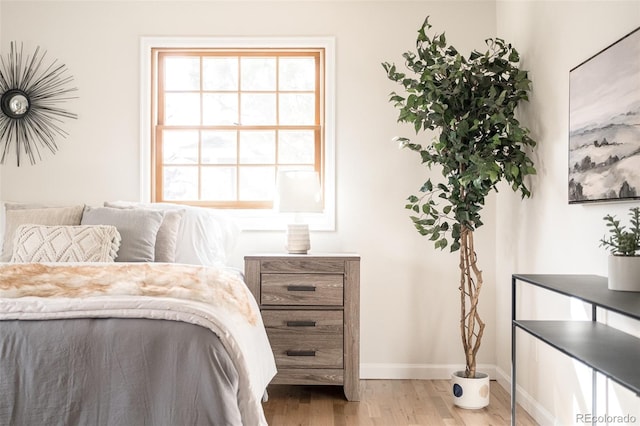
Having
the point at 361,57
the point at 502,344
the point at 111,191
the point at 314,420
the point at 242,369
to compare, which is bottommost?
the point at 314,420

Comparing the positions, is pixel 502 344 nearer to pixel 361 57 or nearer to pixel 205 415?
pixel 361 57

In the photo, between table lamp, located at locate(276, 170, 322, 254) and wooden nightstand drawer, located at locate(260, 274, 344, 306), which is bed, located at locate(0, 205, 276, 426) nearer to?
wooden nightstand drawer, located at locate(260, 274, 344, 306)

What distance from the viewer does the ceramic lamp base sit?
3.94 meters

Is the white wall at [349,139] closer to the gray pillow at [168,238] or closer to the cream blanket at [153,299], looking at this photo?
the gray pillow at [168,238]

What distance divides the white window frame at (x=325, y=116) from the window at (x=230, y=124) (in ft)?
0.28

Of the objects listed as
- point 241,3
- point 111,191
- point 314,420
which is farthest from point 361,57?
point 314,420

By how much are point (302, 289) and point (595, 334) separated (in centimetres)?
179

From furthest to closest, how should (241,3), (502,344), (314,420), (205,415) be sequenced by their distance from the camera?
(241,3)
(502,344)
(314,420)
(205,415)

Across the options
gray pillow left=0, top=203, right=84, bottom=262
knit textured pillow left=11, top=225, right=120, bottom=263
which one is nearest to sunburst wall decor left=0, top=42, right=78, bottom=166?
gray pillow left=0, top=203, right=84, bottom=262

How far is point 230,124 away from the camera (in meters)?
4.49

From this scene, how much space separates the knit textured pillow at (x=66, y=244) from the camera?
3336 mm

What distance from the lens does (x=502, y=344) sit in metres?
4.08

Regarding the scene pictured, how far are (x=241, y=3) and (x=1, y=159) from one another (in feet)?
6.60

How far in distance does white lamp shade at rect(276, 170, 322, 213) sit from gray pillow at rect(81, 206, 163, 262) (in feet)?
2.53
